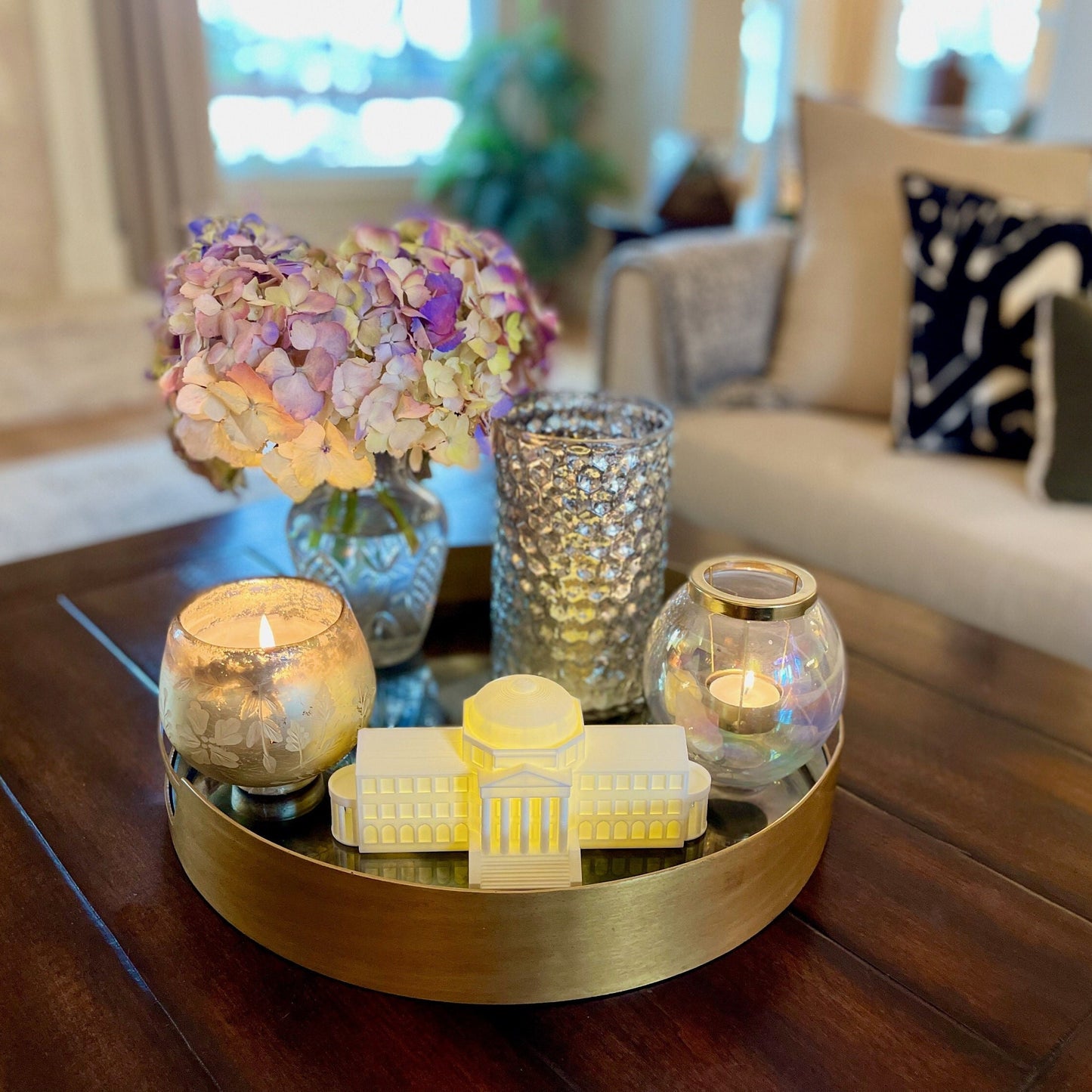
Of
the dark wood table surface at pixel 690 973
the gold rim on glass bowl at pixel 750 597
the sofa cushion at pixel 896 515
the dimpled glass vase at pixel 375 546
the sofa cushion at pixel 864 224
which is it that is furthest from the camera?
the sofa cushion at pixel 864 224

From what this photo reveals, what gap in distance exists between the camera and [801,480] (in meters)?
1.61

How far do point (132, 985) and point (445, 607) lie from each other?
52cm

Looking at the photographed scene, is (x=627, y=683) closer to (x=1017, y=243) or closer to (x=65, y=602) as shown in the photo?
(x=65, y=602)

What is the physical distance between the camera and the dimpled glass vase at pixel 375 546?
2.97ft

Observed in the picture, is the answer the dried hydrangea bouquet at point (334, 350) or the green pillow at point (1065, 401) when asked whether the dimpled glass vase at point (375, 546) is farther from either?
the green pillow at point (1065, 401)

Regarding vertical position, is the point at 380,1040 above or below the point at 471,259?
below

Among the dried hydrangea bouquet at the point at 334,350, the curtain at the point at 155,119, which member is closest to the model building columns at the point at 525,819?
the dried hydrangea bouquet at the point at 334,350

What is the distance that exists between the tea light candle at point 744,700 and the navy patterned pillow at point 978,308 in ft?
3.53

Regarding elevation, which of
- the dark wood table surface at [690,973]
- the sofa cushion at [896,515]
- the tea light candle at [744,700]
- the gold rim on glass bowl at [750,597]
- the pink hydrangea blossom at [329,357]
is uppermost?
the pink hydrangea blossom at [329,357]

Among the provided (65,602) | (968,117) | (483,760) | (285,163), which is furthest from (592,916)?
(285,163)

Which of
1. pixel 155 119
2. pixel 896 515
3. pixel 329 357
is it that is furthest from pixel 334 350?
pixel 155 119

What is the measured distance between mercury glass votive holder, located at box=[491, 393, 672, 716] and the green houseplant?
3261mm

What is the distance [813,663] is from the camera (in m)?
0.69

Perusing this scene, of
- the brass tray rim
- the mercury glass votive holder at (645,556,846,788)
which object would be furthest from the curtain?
the mercury glass votive holder at (645,556,846,788)
